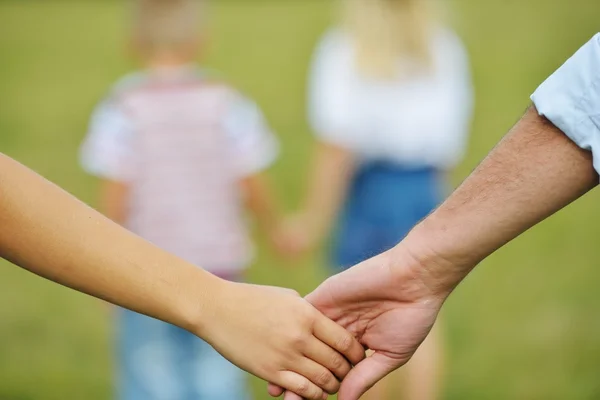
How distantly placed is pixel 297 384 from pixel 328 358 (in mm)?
113

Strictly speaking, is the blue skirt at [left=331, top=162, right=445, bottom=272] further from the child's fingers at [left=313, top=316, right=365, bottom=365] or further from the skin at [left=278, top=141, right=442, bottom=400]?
the child's fingers at [left=313, top=316, right=365, bottom=365]

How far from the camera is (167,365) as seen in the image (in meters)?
4.31

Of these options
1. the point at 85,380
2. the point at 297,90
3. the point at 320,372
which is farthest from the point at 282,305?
the point at 297,90

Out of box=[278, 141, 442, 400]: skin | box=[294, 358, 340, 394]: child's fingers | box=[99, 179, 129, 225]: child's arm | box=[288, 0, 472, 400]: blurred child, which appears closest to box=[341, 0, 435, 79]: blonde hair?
box=[288, 0, 472, 400]: blurred child

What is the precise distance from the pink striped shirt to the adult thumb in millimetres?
1339

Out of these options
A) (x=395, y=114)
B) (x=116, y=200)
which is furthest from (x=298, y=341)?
(x=395, y=114)

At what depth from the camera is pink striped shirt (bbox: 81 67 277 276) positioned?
4305mm

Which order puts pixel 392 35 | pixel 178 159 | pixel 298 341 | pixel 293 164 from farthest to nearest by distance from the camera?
pixel 293 164
pixel 392 35
pixel 178 159
pixel 298 341

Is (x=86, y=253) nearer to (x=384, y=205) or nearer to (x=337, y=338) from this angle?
(x=337, y=338)

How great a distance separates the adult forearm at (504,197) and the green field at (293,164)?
226 cm

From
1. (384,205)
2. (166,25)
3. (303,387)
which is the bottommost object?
(303,387)

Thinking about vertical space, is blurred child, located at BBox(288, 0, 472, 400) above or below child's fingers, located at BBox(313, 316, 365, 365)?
above

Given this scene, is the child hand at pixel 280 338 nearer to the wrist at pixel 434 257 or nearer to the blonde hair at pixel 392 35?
the wrist at pixel 434 257

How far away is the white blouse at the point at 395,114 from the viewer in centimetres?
461
